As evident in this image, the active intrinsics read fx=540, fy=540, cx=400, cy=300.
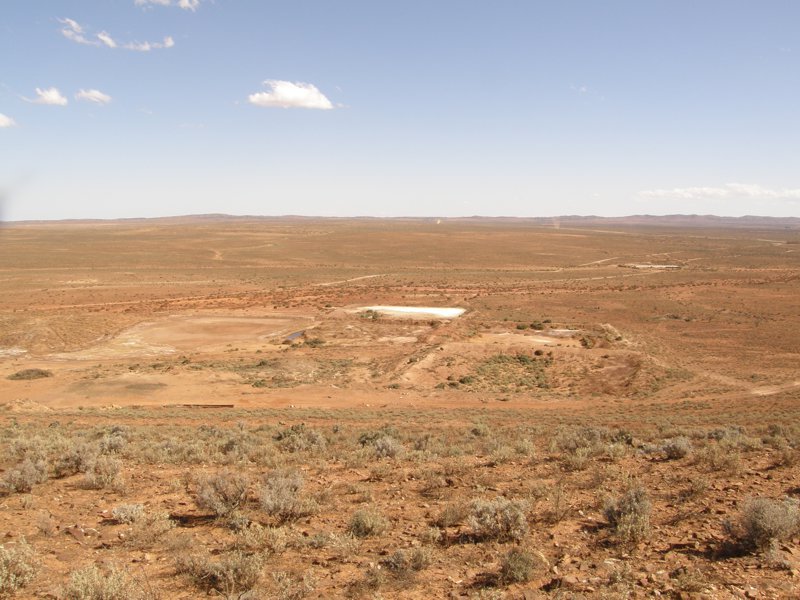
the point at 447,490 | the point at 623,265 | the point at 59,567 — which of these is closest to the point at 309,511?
the point at 447,490

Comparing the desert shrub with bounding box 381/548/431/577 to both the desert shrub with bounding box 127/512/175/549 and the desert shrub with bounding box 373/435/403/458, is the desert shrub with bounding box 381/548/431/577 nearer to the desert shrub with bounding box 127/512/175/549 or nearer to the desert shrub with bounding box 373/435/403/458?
the desert shrub with bounding box 127/512/175/549

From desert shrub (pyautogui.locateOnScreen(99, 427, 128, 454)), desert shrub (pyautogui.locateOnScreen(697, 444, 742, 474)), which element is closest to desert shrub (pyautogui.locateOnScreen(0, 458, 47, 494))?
desert shrub (pyautogui.locateOnScreen(99, 427, 128, 454))

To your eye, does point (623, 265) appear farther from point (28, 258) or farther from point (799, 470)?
point (28, 258)

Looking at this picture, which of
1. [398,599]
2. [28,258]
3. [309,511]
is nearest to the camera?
[398,599]

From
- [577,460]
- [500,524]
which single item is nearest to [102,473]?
[500,524]

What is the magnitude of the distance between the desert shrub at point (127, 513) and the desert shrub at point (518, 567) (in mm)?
4957

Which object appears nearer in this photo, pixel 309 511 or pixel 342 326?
pixel 309 511

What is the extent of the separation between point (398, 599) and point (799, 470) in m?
7.50

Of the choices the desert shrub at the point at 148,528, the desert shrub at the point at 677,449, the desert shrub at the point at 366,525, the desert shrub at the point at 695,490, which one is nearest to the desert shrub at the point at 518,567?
the desert shrub at the point at 366,525

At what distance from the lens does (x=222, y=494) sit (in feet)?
25.6

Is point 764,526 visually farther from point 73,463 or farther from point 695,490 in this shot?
point 73,463

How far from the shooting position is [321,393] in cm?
2439

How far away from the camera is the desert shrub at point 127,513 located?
24.2 ft

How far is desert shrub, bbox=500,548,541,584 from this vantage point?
548cm
